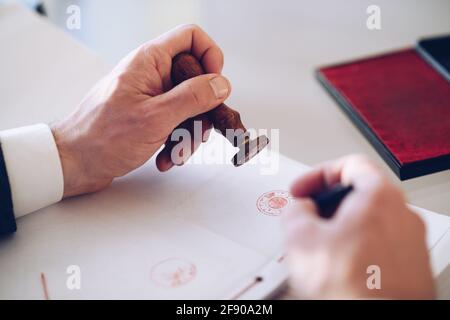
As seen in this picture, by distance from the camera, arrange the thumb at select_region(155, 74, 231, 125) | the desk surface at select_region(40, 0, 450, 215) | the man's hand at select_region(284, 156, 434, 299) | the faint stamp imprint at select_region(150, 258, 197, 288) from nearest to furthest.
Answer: the man's hand at select_region(284, 156, 434, 299)
the faint stamp imprint at select_region(150, 258, 197, 288)
the thumb at select_region(155, 74, 231, 125)
the desk surface at select_region(40, 0, 450, 215)

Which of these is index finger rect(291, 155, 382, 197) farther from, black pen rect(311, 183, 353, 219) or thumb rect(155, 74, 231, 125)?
thumb rect(155, 74, 231, 125)

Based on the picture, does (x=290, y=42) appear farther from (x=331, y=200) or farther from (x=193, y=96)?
(x=331, y=200)

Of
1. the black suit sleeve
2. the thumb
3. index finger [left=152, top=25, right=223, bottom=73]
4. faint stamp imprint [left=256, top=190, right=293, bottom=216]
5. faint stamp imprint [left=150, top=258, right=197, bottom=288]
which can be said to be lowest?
faint stamp imprint [left=150, top=258, right=197, bottom=288]

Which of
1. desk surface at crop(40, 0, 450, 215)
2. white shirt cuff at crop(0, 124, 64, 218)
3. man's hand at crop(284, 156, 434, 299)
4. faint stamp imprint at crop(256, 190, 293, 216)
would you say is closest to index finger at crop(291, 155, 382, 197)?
man's hand at crop(284, 156, 434, 299)

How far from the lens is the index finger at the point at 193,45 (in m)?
0.76

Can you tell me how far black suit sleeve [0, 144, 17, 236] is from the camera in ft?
2.17

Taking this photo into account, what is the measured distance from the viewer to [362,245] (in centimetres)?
44

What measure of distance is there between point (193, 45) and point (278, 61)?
0.35 meters

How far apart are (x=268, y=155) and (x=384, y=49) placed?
0.46 metres

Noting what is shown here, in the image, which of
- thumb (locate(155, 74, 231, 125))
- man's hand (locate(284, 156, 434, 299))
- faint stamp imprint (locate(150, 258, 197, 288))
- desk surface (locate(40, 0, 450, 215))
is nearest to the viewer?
man's hand (locate(284, 156, 434, 299))

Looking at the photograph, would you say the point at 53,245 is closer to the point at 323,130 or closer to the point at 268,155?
the point at 268,155

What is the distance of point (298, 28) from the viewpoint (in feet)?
3.95

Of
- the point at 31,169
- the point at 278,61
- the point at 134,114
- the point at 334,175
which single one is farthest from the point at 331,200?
the point at 278,61

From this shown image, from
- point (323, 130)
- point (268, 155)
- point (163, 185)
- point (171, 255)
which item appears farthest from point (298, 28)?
point (171, 255)
